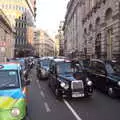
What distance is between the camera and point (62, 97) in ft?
40.9

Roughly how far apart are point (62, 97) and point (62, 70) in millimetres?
1572

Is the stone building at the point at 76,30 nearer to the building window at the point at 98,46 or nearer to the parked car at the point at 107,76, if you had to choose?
the building window at the point at 98,46

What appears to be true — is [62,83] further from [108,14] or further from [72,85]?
[108,14]

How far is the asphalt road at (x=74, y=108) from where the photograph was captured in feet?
29.5

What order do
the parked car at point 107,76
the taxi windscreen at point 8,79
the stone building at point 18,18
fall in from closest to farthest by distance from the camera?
1. the taxi windscreen at point 8,79
2. the parked car at point 107,76
3. the stone building at point 18,18

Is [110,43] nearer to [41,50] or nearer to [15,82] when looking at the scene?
[15,82]

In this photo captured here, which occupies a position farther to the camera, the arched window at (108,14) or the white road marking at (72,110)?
the arched window at (108,14)

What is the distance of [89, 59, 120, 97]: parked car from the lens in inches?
493

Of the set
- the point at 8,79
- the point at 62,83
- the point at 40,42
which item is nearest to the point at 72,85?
the point at 62,83

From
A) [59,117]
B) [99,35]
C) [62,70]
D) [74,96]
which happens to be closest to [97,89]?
[62,70]

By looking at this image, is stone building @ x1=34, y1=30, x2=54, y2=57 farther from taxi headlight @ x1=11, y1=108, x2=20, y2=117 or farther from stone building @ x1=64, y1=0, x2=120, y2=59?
taxi headlight @ x1=11, y1=108, x2=20, y2=117

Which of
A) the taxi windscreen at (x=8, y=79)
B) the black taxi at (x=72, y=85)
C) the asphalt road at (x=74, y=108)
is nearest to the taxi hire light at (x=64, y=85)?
the black taxi at (x=72, y=85)

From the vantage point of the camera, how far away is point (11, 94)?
652 centimetres

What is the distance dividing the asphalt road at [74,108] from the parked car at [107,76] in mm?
476
